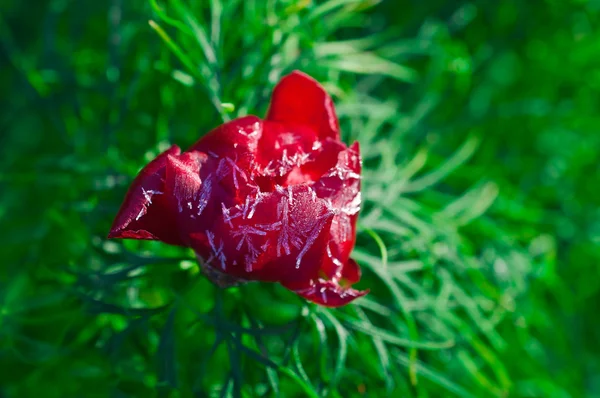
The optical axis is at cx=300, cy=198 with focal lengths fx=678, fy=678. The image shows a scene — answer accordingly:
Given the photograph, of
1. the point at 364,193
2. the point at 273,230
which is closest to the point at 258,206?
the point at 273,230

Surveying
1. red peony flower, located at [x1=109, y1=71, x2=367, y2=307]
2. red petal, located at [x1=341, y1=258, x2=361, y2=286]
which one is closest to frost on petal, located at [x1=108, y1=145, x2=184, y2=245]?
red peony flower, located at [x1=109, y1=71, x2=367, y2=307]

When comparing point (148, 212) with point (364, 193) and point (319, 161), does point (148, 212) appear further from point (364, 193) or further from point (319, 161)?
point (364, 193)

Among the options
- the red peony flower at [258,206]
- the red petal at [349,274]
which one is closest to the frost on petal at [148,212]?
the red peony flower at [258,206]

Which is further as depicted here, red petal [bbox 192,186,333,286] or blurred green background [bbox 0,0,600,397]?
blurred green background [bbox 0,0,600,397]

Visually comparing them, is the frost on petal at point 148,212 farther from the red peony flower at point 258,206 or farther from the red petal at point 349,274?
the red petal at point 349,274

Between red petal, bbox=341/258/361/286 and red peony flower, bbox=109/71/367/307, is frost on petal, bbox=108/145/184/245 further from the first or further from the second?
red petal, bbox=341/258/361/286
